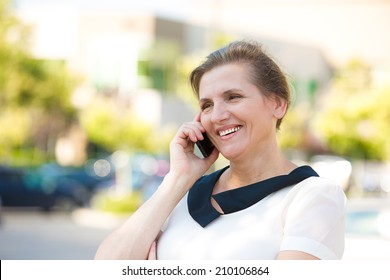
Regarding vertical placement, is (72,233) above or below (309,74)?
below

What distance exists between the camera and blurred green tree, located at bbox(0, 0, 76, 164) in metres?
22.4

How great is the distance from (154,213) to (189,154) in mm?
248

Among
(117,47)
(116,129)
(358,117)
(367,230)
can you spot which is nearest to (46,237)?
(367,230)

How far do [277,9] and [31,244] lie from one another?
27354 millimetres

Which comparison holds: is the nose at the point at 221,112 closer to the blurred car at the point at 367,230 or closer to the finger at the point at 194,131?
the finger at the point at 194,131

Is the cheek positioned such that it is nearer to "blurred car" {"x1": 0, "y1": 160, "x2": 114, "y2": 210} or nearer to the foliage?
"blurred car" {"x1": 0, "y1": 160, "x2": 114, "y2": 210}

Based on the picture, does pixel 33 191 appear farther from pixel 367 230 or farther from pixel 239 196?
pixel 239 196

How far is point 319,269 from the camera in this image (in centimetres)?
230

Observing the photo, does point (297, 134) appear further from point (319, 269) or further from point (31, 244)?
point (319, 269)

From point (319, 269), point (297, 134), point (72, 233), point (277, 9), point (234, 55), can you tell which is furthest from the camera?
point (277, 9)

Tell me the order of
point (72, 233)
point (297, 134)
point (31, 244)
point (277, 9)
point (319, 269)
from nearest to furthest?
point (319, 269), point (31, 244), point (72, 233), point (297, 134), point (277, 9)

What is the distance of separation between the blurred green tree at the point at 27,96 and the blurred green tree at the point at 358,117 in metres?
9.02

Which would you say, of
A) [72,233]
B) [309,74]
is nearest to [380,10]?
[309,74]

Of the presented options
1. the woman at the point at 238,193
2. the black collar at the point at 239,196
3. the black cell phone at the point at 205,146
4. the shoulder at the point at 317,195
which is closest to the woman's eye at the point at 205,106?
the woman at the point at 238,193
